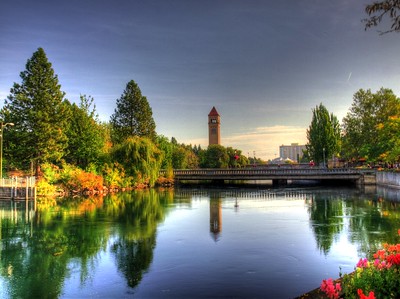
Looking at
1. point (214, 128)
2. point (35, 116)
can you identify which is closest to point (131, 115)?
point (35, 116)

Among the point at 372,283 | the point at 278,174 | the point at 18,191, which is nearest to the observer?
the point at 372,283

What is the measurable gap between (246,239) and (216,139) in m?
142

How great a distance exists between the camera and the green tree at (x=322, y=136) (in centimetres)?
9406

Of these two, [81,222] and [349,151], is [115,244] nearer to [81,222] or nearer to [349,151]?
[81,222]

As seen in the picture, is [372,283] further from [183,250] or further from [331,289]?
[183,250]

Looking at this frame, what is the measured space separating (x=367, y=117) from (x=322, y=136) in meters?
19.9

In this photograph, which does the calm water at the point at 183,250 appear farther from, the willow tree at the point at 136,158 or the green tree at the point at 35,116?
the willow tree at the point at 136,158

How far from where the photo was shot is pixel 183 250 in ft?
59.0

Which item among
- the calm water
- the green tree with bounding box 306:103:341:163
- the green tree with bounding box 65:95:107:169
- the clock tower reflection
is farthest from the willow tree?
the green tree with bounding box 306:103:341:163

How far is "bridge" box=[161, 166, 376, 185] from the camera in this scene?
204 feet

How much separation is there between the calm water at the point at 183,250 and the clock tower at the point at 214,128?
429 feet

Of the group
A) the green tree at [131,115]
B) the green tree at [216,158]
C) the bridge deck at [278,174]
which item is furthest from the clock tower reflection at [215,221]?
the green tree at [216,158]

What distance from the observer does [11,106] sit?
50094 millimetres

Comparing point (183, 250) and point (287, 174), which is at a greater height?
point (287, 174)
